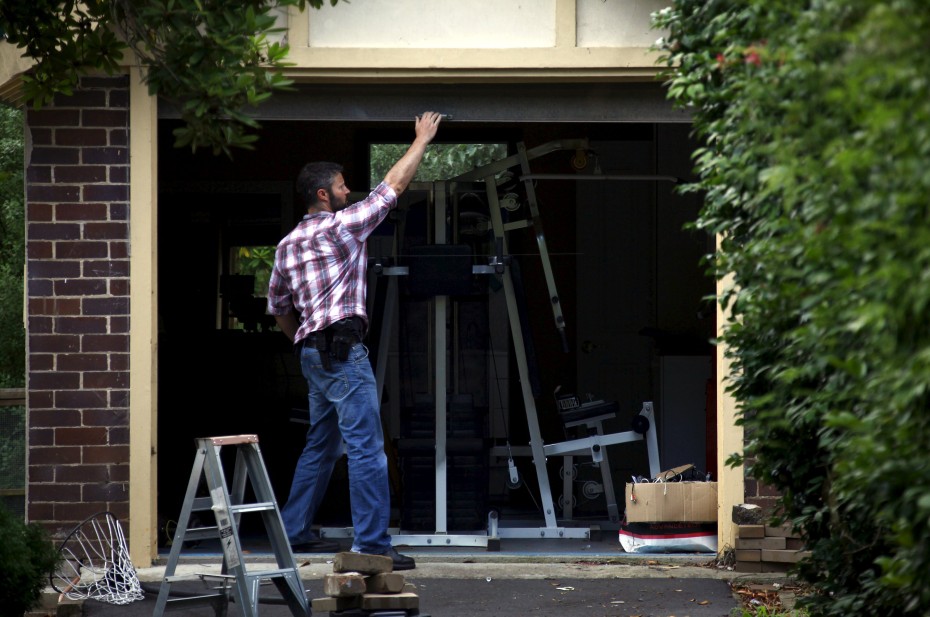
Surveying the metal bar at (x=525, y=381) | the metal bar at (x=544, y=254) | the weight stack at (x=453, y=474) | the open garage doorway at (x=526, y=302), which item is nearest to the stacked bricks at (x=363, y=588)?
the weight stack at (x=453, y=474)

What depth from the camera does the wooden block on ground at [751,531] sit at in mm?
6816

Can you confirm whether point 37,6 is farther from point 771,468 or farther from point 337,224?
point 771,468

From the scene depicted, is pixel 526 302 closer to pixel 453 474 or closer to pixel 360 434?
pixel 453 474

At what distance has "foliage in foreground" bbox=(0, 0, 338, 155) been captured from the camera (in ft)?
16.4

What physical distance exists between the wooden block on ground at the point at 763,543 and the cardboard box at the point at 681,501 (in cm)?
48

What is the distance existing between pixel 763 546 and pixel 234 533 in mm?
2869

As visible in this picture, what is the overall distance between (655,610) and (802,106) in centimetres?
375

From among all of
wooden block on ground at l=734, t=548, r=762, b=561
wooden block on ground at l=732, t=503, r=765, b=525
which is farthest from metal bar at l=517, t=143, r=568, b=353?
wooden block on ground at l=734, t=548, r=762, b=561

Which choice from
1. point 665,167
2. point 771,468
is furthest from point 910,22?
point 665,167

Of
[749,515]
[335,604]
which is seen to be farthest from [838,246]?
[749,515]

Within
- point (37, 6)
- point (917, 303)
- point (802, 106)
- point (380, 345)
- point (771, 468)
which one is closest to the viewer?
point (917, 303)

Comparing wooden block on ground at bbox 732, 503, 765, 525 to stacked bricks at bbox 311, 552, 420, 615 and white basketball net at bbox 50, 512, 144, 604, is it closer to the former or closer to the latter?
stacked bricks at bbox 311, 552, 420, 615

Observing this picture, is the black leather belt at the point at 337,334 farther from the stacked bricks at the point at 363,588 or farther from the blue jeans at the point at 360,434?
the stacked bricks at the point at 363,588

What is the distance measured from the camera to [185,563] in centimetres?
708
